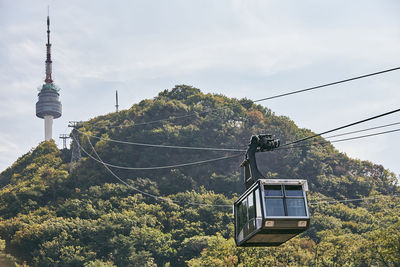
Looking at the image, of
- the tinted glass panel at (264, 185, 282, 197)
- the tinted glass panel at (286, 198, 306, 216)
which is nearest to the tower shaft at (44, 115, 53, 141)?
the tinted glass panel at (264, 185, 282, 197)

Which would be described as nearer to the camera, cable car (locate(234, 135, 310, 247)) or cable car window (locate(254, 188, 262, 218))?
cable car (locate(234, 135, 310, 247))

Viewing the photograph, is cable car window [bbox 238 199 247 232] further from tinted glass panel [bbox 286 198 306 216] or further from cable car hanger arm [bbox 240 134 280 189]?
tinted glass panel [bbox 286 198 306 216]

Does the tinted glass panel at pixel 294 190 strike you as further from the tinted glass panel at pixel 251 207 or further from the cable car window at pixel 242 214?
the cable car window at pixel 242 214

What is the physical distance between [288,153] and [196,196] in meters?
23.8

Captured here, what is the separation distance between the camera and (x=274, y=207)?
83.0 feet

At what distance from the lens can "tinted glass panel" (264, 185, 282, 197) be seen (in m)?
25.5

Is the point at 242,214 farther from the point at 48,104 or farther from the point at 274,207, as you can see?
the point at 48,104

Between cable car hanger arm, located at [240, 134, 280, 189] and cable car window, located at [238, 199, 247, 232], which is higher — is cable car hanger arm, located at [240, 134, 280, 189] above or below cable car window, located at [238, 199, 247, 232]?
above

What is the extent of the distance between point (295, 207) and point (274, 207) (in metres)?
0.92

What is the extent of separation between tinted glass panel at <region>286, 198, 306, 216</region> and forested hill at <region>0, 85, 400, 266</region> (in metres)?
20.7

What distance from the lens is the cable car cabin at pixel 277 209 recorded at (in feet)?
82.4

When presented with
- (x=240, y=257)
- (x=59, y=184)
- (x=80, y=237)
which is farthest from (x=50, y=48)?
(x=240, y=257)

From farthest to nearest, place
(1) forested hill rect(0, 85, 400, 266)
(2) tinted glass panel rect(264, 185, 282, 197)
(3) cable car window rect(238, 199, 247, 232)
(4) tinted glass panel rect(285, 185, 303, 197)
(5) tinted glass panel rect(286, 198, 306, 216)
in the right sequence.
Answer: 1. (1) forested hill rect(0, 85, 400, 266)
2. (3) cable car window rect(238, 199, 247, 232)
3. (4) tinted glass panel rect(285, 185, 303, 197)
4. (2) tinted glass panel rect(264, 185, 282, 197)
5. (5) tinted glass panel rect(286, 198, 306, 216)

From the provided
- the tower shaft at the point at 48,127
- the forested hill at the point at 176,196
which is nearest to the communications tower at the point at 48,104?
the tower shaft at the point at 48,127
